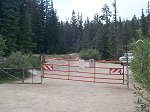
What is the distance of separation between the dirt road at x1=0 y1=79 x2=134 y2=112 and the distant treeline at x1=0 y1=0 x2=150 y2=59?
1613 centimetres

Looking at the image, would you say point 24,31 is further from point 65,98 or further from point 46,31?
point 65,98

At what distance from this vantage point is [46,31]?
282 feet

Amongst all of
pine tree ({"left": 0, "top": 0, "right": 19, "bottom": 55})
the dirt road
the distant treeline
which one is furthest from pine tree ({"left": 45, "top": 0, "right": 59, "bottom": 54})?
the dirt road

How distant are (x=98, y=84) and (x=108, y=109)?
Answer: 810 centimetres

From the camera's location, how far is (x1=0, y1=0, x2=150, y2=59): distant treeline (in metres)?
49.1

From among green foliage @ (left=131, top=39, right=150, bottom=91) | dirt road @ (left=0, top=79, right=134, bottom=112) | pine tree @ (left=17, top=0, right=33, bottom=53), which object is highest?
pine tree @ (left=17, top=0, right=33, bottom=53)

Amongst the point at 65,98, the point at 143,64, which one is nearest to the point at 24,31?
the point at 65,98

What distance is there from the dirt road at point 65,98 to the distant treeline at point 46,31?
52.9 ft

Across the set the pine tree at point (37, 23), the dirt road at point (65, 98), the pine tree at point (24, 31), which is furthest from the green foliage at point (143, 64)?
the pine tree at point (37, 23)

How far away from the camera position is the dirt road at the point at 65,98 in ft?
44.1

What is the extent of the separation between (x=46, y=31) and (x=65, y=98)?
70528 mm

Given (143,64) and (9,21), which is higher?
(9,21)

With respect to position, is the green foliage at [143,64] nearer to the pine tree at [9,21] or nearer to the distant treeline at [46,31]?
the distant treeline at [46,31]

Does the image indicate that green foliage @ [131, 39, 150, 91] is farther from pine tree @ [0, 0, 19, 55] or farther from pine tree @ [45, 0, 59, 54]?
pine tree @ [45, 0, 59, 54]
